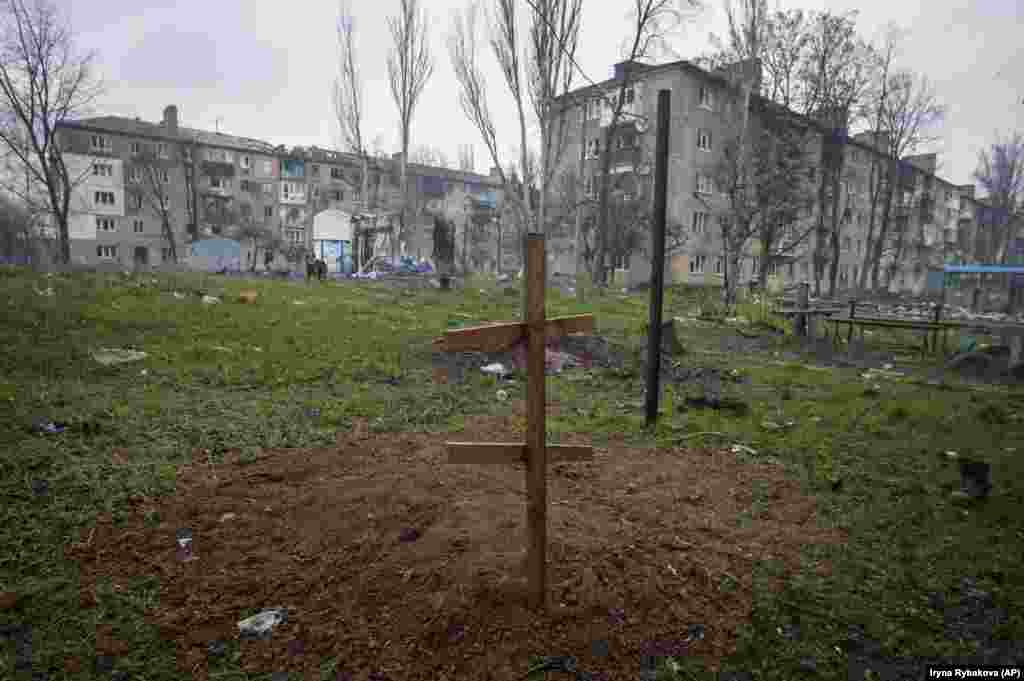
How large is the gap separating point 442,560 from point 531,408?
983mm

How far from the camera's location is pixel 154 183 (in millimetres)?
41781

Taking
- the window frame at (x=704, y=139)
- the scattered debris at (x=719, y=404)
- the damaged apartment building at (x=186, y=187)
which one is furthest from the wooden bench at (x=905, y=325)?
the damaged apartment building at (x=186, y=187)

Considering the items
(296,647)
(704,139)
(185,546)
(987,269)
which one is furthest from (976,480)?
(704,139)

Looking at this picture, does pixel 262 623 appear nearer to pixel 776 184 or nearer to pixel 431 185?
pixel 776 184

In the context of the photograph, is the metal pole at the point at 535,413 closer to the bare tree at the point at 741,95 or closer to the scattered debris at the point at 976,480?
the scattered debris at the point at 976,480

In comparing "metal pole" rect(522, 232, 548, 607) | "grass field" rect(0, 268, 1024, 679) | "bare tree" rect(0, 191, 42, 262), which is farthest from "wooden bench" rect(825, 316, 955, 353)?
"bare tree" rect(0, 191, 42, 262)

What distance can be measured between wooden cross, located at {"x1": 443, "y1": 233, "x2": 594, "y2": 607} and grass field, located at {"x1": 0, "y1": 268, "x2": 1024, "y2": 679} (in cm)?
73

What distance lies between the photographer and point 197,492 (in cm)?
372

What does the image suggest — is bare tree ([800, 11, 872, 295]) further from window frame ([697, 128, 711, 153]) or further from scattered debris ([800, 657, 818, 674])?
scattered debris ([800, 657, 818, 674])

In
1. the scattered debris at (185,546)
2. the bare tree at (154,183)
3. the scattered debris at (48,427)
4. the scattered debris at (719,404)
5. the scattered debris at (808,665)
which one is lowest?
the scattered debris at (808,665)

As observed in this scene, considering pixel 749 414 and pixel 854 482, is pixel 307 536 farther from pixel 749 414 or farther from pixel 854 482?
pixel 749 414

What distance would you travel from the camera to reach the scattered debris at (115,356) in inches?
265

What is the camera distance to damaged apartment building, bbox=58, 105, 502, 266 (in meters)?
43.6

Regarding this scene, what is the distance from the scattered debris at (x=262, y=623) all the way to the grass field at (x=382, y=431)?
17cm
